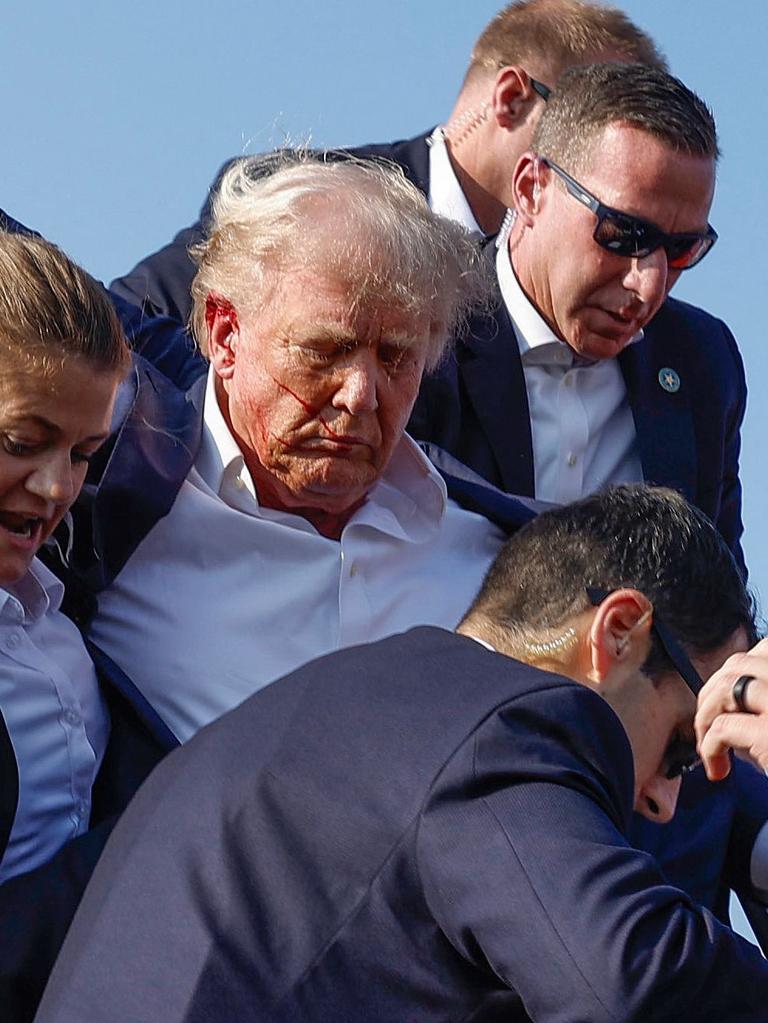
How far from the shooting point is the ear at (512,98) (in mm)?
5832

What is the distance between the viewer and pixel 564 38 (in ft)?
19.5

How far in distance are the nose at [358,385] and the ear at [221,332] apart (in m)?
0.26

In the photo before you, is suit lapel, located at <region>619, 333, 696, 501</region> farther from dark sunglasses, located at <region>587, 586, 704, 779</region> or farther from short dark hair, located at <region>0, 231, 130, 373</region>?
short dark hair, located at <region>0, 231, 130, 373</region>

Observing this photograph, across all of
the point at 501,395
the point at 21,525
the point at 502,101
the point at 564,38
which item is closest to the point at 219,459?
the point at 21,525

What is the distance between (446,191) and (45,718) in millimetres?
2805

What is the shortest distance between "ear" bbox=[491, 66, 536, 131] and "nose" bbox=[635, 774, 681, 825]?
3.03 m

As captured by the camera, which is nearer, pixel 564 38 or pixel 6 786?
pixel 6 786

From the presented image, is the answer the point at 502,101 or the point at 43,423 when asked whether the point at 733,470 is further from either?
the point at 43,423

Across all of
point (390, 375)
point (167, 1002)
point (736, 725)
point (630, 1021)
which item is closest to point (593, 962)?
point (630, 1021)

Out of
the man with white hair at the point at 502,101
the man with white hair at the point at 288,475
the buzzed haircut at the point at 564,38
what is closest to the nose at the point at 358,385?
the man with white hair at the point at 288,475

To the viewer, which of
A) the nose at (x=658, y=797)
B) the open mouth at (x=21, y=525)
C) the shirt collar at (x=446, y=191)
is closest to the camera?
the nose at (x=658, y=797)

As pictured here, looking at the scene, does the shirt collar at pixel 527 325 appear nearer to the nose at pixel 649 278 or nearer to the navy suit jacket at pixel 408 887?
the nose at pixel 649 278

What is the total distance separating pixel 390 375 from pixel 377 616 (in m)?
0.46

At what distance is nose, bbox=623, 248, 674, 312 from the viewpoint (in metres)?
4.62
